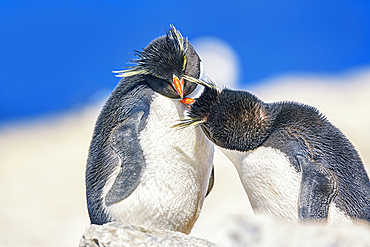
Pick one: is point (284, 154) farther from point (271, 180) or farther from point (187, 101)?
point (187, 101)

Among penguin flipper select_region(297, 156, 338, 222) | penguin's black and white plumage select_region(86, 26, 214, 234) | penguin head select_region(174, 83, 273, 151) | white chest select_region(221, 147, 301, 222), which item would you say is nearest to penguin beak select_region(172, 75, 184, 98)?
penguin's black and white plumage select_region(86, 26, 214, 234)

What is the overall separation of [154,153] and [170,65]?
0.46m

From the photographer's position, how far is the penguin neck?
1.86 metres

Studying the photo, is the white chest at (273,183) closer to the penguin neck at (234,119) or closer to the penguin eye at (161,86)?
the penguin neck at (234,119)

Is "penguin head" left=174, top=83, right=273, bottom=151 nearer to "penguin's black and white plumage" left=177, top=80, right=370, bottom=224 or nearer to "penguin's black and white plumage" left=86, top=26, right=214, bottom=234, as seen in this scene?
"penguin's black and white plumage" left=177, top=80, right=370, bottom=224

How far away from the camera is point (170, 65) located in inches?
80.2

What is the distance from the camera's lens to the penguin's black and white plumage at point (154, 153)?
2.03 m

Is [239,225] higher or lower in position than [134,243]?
higher

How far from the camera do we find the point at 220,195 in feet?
15.7

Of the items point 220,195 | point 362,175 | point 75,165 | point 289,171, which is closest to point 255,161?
point 289,171

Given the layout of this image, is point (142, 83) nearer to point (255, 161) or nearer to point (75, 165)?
point (255, 161)

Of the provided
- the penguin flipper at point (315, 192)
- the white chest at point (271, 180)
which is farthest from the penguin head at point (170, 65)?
the penguin flipper at point (315, 192)

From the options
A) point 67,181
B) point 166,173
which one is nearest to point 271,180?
point 166,173

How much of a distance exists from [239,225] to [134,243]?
0.52 metres
